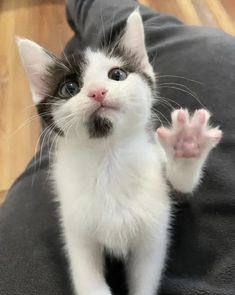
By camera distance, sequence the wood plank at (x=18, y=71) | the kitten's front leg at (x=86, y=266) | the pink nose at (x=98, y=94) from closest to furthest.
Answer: the pink nose at (x=98, y=94), the kitten's front leg at (x=86, y=266), the wood plank at (x=18, y=71)

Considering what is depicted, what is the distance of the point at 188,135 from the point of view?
75 cm

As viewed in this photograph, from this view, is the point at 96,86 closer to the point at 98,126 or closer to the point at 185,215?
the point at 98,126

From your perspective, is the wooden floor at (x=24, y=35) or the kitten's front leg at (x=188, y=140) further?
the wooden floor at (x=24, y=35)

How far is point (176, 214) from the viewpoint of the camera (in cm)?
93

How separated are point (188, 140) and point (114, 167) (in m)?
0.15

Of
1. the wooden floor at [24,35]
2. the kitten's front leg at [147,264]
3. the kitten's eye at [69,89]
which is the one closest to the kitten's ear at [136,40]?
the kitten's eye at [69,89]

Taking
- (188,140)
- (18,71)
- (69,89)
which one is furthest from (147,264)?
(18,71)

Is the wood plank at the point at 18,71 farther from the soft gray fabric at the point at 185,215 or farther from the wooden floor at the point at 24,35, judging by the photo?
the soft gray fabric at the point at 185,215

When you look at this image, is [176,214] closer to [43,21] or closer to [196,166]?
[196,166]

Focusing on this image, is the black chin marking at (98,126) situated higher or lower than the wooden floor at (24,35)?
higher

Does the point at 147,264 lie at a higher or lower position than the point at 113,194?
lower

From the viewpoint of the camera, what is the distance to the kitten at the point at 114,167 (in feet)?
2.55

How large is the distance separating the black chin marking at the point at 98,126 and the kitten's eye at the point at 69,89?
0.25 feet

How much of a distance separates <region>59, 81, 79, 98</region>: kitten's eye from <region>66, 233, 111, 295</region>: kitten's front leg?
10.3 inches
